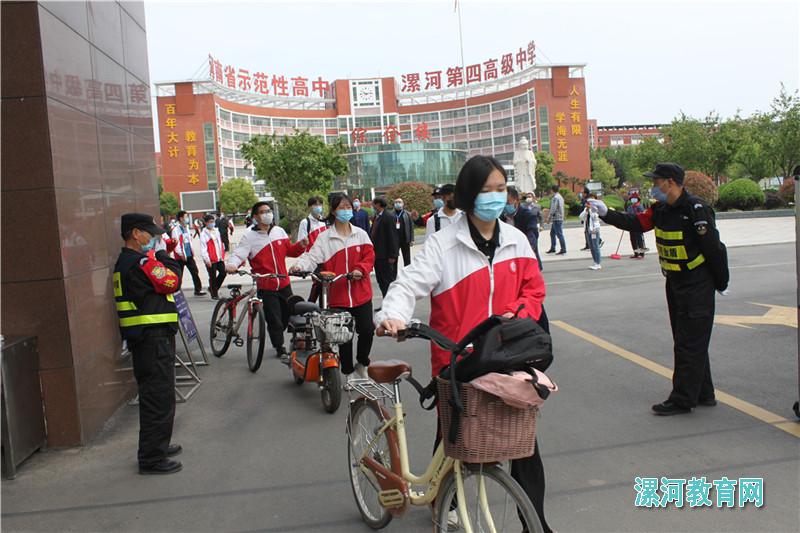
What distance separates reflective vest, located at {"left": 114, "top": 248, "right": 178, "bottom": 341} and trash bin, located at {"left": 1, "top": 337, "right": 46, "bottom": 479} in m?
0.77

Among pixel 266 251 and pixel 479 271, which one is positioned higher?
pixel 479 271

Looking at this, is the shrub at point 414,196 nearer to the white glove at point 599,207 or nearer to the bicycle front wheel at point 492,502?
the white glove at point 599,207

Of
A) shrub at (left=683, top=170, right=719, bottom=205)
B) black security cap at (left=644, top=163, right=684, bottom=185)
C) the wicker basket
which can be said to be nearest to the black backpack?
the wicker basket

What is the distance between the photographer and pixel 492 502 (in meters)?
2.72

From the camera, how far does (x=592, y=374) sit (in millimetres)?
6711

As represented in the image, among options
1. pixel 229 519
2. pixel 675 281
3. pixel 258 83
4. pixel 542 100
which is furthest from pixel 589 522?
pixel 258 83

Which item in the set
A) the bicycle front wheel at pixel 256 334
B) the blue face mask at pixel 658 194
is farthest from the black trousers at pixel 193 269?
the blue face mask at pixel 658 194

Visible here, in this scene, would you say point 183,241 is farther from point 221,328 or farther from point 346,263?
point 346,263

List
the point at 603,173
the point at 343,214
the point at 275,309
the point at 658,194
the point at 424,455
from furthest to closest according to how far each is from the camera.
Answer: the point at 603,173 < the point at 275,309 < the point at 343,214 < the point at 658,194 < the point at 424,455

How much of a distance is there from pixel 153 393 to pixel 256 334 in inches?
118

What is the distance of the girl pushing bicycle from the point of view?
3.22m

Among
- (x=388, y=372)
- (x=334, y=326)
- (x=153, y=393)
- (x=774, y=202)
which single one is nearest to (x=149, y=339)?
(x=153, y=393)

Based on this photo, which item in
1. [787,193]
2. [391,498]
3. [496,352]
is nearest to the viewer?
Result: [496,352]

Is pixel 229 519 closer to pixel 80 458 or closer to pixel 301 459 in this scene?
pixel 301 459
